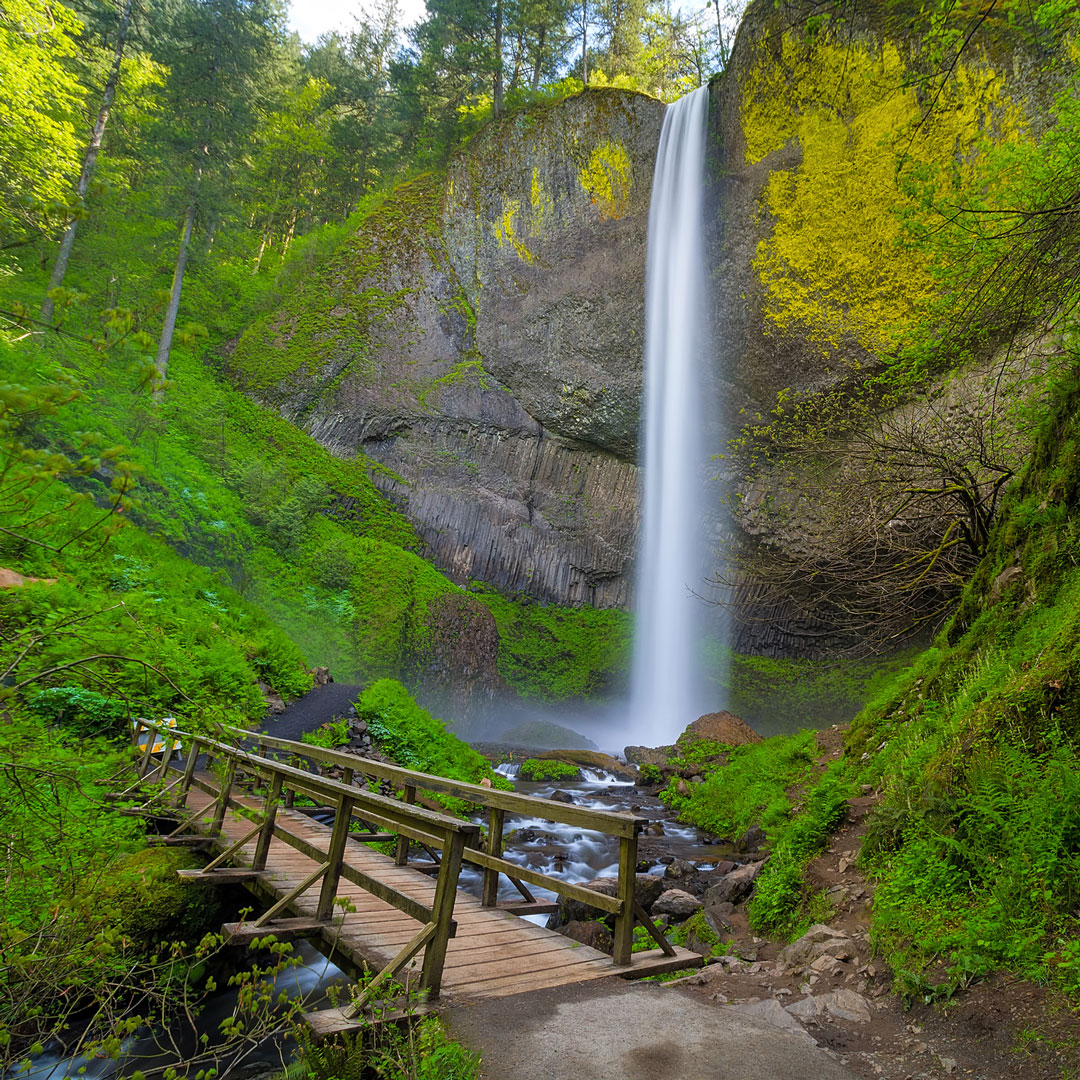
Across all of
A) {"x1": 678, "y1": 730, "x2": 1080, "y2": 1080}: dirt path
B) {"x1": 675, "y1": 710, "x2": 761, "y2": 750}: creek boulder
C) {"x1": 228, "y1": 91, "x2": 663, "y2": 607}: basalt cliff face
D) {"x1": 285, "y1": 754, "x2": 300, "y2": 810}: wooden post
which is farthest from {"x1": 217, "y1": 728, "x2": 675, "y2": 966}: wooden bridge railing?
{"x1": 228, "y1": 91, "x2": 663, "y2": 607}: basalt cliff face

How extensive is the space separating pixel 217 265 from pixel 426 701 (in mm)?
22758

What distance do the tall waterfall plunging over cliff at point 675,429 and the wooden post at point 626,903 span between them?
2108 centimetres

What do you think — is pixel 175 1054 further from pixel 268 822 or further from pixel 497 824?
pixel 497 824

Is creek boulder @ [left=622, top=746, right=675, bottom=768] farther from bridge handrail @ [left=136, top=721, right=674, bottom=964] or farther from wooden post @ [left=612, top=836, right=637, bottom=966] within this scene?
wooden post @ [left=612, top=836, right=637, bottom=966]

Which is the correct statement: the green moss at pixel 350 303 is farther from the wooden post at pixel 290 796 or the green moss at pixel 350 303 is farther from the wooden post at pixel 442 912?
the wooden post at pixel 442 912

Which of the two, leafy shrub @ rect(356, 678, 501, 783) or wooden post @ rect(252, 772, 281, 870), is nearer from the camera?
wooden post @ rect(252, 772, 281, 870)

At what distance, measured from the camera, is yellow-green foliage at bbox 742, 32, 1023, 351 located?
65.3 feet

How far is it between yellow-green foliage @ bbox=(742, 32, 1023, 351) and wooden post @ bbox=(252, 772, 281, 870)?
2119 cm

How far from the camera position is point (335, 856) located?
4809 mm

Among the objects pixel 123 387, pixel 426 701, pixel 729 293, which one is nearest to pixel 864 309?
pixel 729 293

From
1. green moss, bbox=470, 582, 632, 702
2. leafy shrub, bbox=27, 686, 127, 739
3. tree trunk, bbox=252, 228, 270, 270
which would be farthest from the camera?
tree trunk, bbox=252, 228, 270, 270

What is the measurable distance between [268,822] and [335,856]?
131 cm

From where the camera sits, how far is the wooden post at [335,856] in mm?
4766

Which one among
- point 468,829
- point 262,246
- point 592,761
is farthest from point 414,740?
point 262,246
